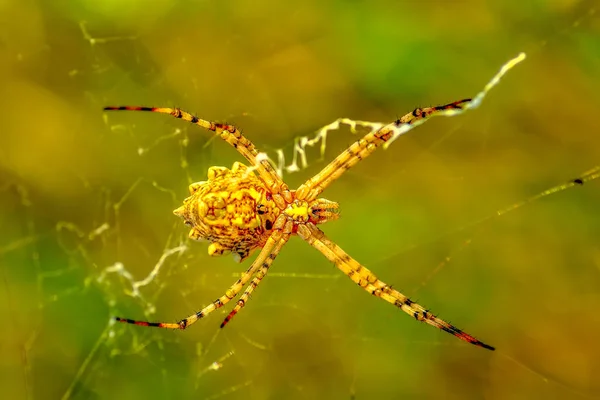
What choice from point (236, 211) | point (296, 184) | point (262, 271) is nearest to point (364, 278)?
point (262, 271)

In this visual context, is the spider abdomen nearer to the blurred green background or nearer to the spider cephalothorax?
the spider cephalothorax

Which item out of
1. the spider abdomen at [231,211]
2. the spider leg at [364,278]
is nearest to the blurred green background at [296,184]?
the spider leg at [364,278]

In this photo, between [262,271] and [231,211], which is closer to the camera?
[231,211]

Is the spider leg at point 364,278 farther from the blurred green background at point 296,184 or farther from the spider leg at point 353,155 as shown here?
the blurred green background at point 296,184

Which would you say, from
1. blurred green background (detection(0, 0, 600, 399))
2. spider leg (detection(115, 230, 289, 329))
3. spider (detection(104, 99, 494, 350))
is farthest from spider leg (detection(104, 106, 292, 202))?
blurred green background (detection(0, 0, 600, 399))

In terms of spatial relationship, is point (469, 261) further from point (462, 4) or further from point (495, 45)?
point (462, 4)

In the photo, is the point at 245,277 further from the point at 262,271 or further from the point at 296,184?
the point at 296,184

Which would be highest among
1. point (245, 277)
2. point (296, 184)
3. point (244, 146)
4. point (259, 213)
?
point (296, 184)

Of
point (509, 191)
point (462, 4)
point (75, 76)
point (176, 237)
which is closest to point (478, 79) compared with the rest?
point (462, 4)
